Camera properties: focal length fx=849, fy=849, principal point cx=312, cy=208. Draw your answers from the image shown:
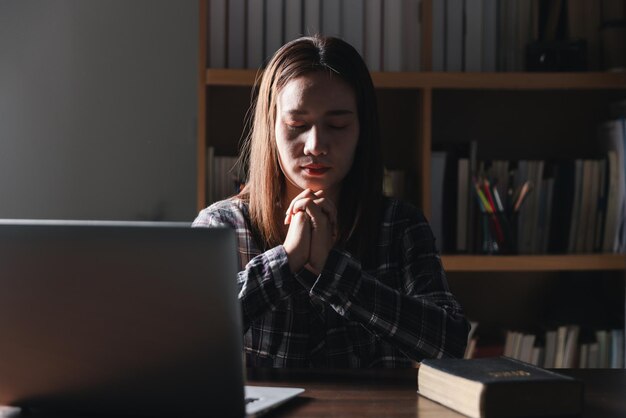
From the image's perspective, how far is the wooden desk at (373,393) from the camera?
99cm

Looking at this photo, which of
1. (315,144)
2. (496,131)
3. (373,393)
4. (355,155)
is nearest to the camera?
(373,393)

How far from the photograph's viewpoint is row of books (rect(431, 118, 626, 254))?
2.30 metres

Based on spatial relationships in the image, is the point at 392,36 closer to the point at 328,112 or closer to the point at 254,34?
the point at 254,34

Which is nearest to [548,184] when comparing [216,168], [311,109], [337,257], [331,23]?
[331,23]

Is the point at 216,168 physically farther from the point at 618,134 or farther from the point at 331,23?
the point at 618,134

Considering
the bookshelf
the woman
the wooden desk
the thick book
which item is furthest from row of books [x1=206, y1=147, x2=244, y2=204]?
the thick book

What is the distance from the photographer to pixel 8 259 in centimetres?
88

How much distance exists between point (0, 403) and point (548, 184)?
1724 mm

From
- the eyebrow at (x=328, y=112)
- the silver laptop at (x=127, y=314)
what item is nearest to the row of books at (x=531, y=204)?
the eyebrow at (x=328, y=112)

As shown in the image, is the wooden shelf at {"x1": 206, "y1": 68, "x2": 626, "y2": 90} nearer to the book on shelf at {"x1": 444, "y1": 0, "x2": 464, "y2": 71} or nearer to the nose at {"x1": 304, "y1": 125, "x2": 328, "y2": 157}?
the book on shelf at {"x1": 444, "y1": 0, "x2": 464, "y2": 71}

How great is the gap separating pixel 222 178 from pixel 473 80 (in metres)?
0.72

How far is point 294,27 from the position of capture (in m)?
2.29

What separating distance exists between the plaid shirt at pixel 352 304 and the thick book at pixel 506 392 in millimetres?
288

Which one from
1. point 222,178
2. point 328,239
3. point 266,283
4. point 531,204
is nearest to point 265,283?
point 266,283
